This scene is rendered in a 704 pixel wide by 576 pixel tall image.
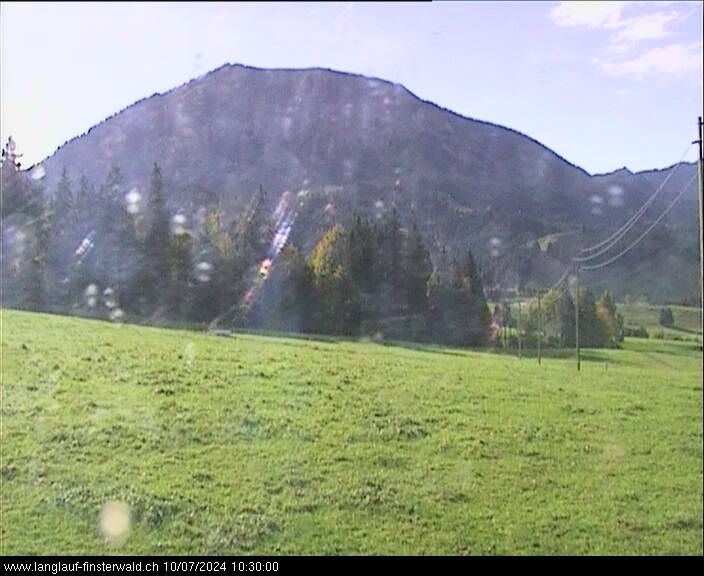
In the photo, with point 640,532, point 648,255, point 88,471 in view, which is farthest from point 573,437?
point 88,471

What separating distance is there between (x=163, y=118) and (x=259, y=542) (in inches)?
85.3

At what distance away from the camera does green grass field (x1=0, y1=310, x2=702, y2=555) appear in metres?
4.05

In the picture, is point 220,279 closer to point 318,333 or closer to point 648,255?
point 318,333

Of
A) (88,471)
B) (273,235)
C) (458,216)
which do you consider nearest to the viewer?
(88,471)

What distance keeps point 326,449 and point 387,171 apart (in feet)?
5.90

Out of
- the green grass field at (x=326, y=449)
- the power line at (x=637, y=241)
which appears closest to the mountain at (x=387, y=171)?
the power line at (x=637, y=241)

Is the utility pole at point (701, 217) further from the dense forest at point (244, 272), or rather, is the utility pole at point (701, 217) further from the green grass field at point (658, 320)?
the dense forest at point (244, 272)

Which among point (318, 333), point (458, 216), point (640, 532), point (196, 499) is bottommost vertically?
point (640, 532)

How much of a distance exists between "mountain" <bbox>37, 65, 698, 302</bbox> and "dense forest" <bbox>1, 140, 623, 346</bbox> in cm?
9

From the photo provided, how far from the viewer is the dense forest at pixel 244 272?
439 cm

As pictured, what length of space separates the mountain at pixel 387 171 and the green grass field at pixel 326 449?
0.73 metres

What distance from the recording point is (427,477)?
187 inches

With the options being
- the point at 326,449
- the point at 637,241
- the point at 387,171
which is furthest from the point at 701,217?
the point at 326,449

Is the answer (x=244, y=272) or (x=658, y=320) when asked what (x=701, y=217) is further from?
(x=244, y=272)
